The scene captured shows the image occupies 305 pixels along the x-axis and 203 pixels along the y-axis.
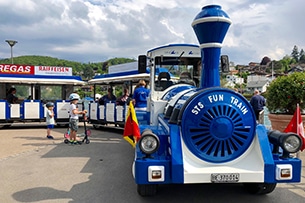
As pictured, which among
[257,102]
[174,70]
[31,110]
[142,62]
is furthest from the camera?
[31,110]

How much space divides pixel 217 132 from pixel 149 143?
0.91m

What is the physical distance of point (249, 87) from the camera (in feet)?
219

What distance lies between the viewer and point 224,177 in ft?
12.5

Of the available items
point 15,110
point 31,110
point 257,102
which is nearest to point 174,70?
point 257,102

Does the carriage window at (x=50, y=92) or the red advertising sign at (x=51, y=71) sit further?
the red advertising sign at (x=51, y=71)

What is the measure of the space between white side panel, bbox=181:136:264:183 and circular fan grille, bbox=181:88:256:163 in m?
0.07

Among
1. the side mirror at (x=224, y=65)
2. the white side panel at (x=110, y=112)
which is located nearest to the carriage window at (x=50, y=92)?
the white side panel at (x=110, y=112)

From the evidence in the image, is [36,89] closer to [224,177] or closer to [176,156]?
[176,156]

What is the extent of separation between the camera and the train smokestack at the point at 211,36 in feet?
14.4

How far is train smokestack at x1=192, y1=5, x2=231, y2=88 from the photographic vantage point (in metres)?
4.39

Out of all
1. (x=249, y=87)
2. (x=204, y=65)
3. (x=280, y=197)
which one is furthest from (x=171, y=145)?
(x=249, y=87)

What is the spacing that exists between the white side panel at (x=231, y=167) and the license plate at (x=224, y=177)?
0.04 metres

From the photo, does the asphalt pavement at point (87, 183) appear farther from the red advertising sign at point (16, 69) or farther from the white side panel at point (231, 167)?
the red advertising sign at point (16, 69)

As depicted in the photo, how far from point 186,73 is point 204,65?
2201 mm
